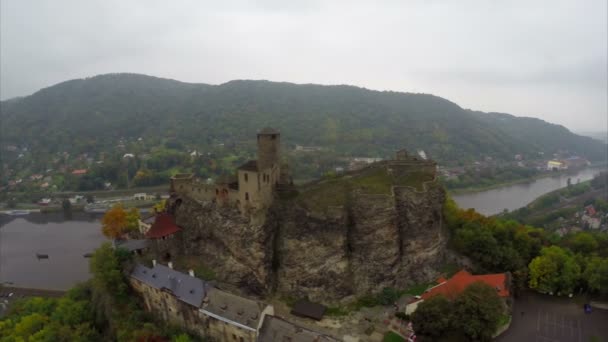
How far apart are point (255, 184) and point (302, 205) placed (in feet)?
17.8

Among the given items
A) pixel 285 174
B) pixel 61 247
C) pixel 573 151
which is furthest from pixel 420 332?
pixel 573 151

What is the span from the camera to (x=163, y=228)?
118ft

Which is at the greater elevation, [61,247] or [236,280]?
[236,280]

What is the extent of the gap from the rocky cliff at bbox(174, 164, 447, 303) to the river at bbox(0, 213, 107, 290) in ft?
106

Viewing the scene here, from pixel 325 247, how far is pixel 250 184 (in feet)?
32.1

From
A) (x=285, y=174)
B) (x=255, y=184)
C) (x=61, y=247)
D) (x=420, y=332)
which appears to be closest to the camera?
(x=420, y=332)

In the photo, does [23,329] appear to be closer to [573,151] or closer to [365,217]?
[365,217]

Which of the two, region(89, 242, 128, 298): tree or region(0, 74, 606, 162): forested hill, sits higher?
region(0, 74, 606, 162): forested hill

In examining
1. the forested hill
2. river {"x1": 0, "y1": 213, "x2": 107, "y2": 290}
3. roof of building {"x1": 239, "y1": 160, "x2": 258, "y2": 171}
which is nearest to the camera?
roof of building {"x1": 239, "y1": 160, "x2": 258, "y2": 171}

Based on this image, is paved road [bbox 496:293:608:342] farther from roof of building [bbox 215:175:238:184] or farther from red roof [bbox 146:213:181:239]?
red roof [bbox 146:213:181:239]


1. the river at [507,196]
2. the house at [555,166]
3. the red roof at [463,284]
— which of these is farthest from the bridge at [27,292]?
the house at [555,166]

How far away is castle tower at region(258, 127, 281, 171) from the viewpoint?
34625 mm

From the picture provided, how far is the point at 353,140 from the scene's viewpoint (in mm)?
143375

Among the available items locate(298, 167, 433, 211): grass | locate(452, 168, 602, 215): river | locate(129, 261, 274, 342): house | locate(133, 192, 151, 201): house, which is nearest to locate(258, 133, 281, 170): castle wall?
locate(298, 167, 433, 211): grass
